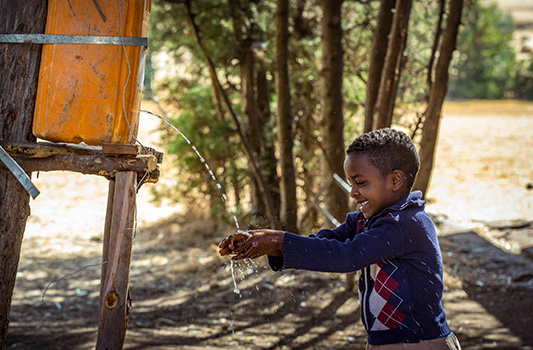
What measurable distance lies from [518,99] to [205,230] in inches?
1128

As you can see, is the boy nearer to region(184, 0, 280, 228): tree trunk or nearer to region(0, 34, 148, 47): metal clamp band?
region(0, 34, 148, 47): metal clamp band

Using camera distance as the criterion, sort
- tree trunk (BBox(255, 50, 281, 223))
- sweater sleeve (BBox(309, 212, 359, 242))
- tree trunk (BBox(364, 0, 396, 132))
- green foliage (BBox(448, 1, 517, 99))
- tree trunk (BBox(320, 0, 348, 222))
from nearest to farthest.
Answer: sweater sleeve (BBox(309, 212, 359, 242)) < tree trunk (BBox(364, 0, 396, 132)) < tree trunk (BBox(320, 0, 348, 222)) < tree trunk (BBox(255, 50, 281, 223)) < green foliage (BBox(448, 1, 517, 99))

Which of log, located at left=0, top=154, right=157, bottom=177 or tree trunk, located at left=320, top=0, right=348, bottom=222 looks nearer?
log, located at left=0, top=154, right=157, bottom=177

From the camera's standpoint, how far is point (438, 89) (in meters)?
5.50

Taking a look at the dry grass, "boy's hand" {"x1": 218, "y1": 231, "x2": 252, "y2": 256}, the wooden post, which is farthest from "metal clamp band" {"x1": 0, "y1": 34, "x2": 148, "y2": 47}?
the dry grass

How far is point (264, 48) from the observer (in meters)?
7.38

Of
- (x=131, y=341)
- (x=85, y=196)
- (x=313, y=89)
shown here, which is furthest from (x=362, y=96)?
(x=85, y=196)

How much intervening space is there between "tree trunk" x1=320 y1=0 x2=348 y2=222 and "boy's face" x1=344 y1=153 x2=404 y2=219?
381cm

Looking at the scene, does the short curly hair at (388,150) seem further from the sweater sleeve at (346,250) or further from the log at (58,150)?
the log at (58,150)

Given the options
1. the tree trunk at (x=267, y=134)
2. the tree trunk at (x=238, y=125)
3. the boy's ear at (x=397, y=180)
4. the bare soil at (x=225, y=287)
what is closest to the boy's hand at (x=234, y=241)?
the boy's ear at (x=397, y=180)

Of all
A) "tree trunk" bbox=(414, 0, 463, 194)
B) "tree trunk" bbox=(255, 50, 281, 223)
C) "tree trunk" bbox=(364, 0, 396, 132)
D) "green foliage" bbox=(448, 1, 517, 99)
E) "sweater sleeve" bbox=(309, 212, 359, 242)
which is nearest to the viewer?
"sweater sleeve" bbox=(309, 212, 359, 242)

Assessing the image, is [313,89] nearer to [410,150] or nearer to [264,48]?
[264,48]

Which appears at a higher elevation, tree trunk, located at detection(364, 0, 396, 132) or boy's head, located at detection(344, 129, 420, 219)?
tree trunk, located at detection(364, 0, 396, 132)

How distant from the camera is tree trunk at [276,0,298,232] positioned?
6.16 m
